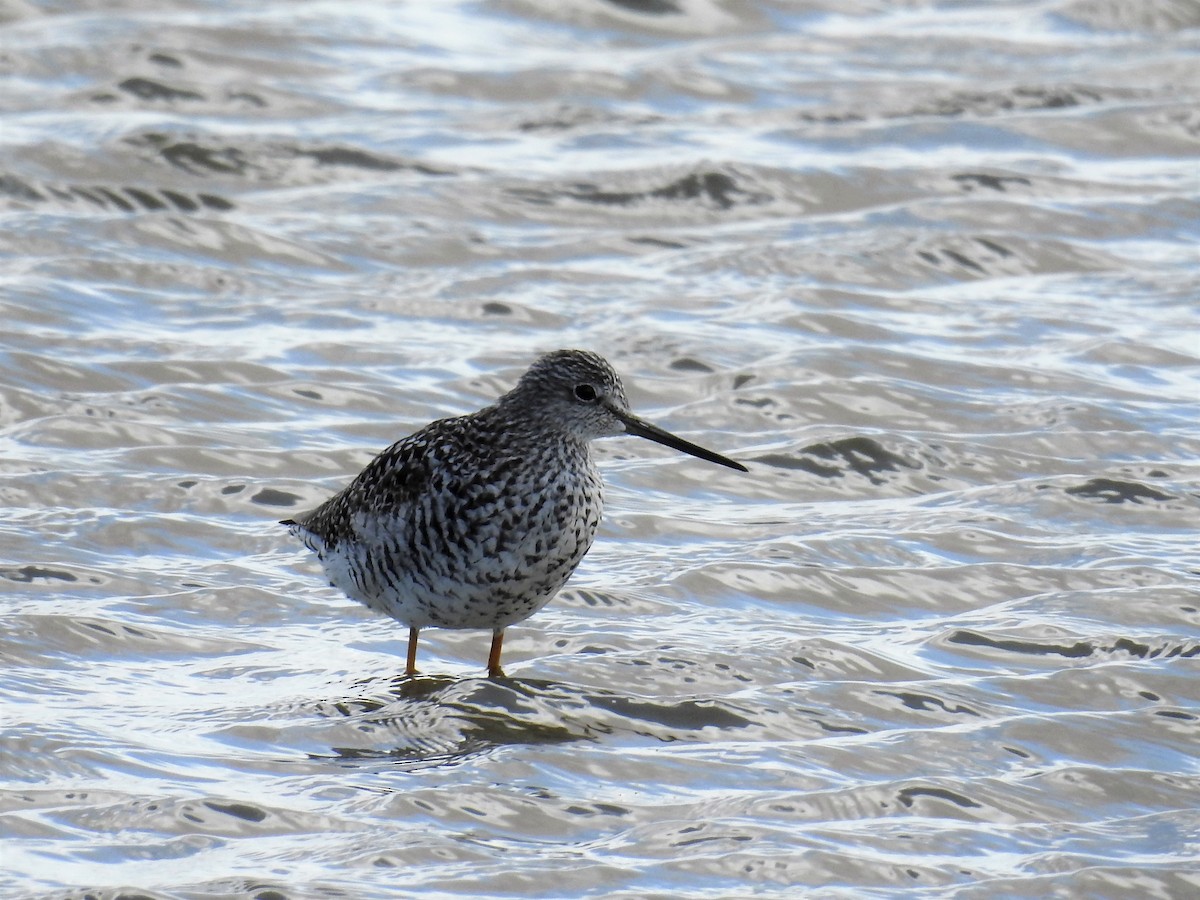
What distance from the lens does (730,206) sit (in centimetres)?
1448

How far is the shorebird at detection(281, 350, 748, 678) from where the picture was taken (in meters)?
7.64

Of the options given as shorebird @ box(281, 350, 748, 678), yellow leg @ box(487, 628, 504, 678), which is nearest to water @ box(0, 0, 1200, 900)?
yellow leg @ box(487, 628, 504, 678)

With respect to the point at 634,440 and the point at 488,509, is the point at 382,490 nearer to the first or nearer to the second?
the point at 488,509

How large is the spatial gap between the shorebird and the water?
16.0 inches

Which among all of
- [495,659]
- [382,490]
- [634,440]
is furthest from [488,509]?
[634,440]

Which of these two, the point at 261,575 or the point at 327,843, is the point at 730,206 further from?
the point at 327,843

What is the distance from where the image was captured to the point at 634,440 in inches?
436

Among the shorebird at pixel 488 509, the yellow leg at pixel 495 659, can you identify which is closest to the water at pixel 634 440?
the yellow leg at pixel 495 659

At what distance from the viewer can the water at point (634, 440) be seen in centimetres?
671

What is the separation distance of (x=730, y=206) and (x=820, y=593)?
5.97 m

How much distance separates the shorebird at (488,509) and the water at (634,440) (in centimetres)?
41

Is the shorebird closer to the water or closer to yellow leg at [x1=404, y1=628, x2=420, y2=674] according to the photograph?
yellow leg at [x1=404, y1=628, x2=420, y2=674]

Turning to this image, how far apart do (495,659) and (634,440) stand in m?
3.20

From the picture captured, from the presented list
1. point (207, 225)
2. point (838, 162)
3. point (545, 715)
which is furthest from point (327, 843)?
point (838, 162)
